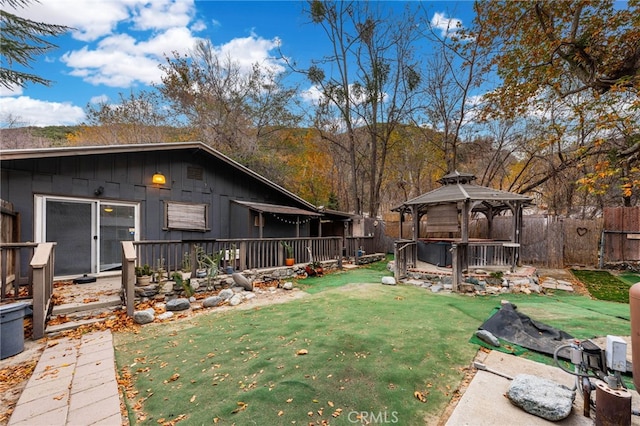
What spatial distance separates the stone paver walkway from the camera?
7.35 ft

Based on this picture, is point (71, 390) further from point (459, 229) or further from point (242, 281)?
point (459, 229)

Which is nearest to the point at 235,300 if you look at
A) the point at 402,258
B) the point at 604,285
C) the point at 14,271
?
the point at 14,271

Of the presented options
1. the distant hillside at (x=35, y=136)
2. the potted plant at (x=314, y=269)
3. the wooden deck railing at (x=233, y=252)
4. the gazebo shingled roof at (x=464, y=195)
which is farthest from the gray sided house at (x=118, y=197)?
the distant hillside at (x=35, y=136)

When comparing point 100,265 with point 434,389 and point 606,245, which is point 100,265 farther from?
point 606,245

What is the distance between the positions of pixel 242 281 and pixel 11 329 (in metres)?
3.83

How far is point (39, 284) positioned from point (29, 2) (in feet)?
29.5

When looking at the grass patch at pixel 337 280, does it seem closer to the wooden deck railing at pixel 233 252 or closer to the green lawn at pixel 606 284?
the wooden deck railing at pixel 233 252

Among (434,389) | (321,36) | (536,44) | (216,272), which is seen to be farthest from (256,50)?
(434,389)

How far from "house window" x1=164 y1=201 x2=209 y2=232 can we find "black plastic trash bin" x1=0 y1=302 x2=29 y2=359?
4.56m

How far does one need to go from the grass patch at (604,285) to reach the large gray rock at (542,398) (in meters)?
5.87

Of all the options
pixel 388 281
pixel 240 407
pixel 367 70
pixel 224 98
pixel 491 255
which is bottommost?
pixel 388 281

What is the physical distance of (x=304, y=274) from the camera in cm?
866

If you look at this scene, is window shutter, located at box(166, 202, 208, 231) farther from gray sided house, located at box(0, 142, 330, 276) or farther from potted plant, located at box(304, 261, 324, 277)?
potted plant, located at box(304, 261, 324, 277)

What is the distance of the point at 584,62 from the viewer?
7008 millimetres
